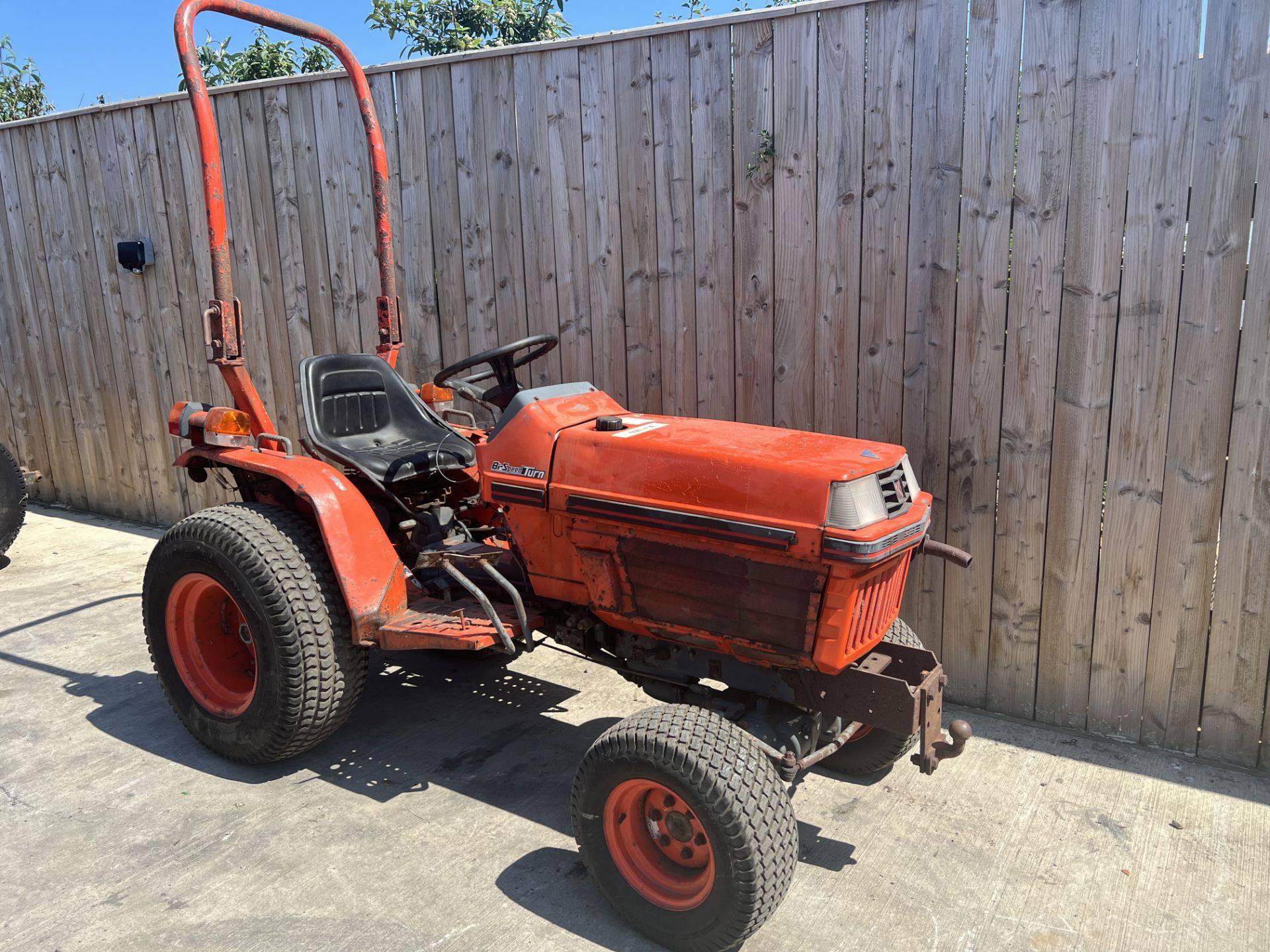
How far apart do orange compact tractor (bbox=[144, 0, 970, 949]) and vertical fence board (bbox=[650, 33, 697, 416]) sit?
0.78 m

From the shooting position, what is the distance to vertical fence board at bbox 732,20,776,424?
355 cm

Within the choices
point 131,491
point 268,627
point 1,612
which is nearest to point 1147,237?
point 268,627

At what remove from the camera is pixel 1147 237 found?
3.01m

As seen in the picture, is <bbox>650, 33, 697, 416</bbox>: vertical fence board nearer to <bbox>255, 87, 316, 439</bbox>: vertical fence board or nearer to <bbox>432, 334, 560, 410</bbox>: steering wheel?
<bbox>432, 334, 560, 410</bbox>: steering wheel

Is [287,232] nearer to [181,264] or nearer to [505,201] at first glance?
[181,264]

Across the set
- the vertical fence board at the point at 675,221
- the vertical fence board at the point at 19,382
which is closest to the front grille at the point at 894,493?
the vertical fence board at the point at 675,221

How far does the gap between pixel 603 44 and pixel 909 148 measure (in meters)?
1.37

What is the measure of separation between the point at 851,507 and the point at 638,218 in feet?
7.00

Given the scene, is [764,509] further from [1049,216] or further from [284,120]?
[284,120]

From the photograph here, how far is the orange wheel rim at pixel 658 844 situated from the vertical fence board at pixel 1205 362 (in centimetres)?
190

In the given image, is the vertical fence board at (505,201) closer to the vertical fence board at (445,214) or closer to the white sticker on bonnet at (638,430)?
the vertical fence board at (445,214)

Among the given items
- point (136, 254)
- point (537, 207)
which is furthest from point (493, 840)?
point (136, 254)

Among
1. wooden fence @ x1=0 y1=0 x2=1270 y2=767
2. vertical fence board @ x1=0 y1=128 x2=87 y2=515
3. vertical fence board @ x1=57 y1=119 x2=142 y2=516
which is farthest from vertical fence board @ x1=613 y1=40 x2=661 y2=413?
vertical fence board @ x1=0 y1=128 x2=87 y2=515

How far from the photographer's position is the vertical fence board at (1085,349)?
2990 mm
